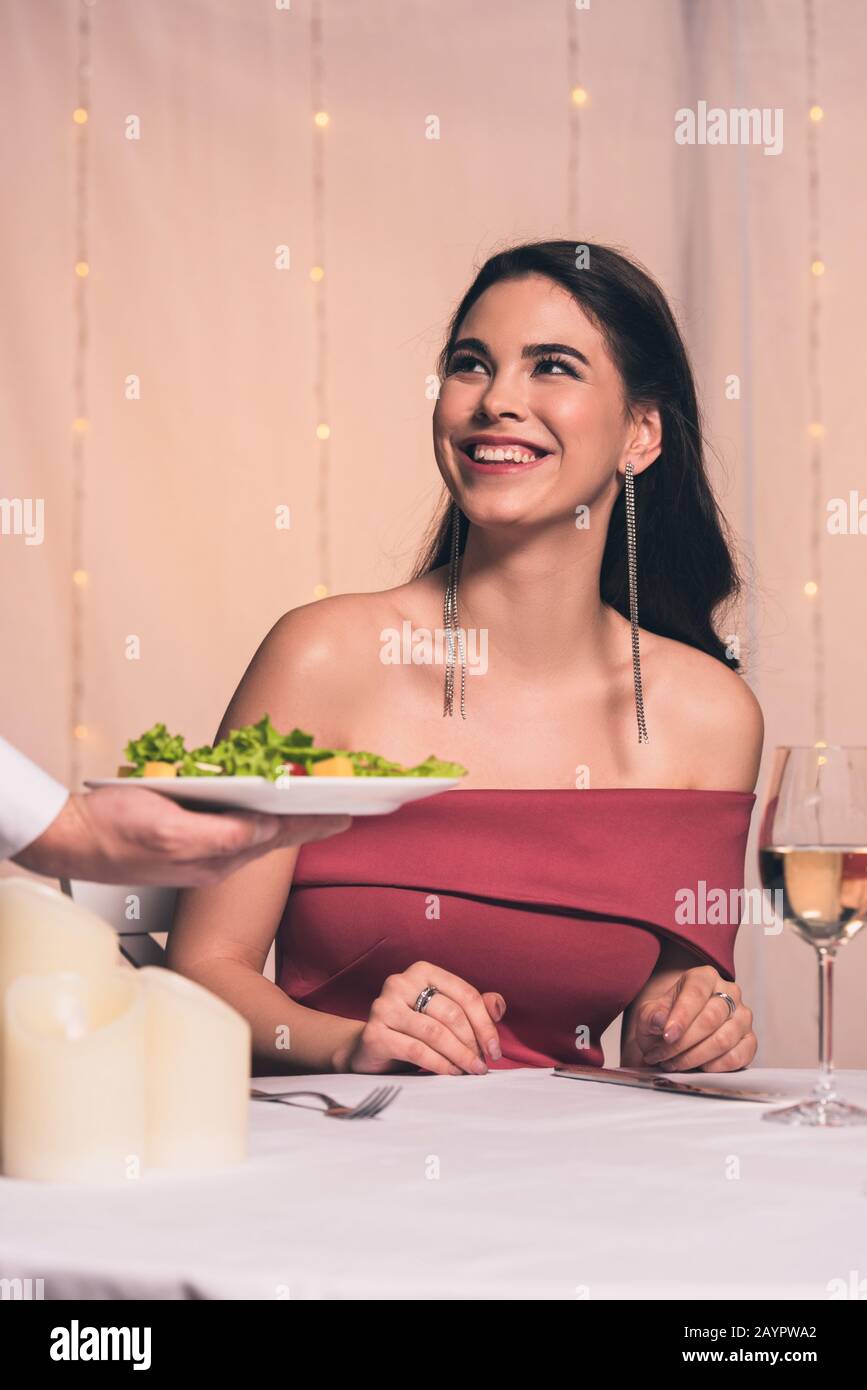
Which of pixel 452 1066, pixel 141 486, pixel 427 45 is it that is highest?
pixel 427 45

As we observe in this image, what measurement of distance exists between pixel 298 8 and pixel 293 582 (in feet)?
4.12

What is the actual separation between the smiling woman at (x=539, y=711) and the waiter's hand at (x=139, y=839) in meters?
0.48

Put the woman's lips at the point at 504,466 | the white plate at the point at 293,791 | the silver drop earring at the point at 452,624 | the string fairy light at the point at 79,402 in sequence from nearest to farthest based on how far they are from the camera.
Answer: the white plate at the point at 293,791 < the woman's lips at the point at 504,466 < the silver drop earring at the point at 452,624 < the string fairy light at the point at 79,402

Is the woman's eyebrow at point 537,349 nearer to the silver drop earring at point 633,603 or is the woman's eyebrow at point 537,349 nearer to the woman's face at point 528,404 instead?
the woman's face at point 528,404

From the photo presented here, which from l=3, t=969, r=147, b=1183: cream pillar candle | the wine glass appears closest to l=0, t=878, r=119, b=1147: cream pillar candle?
l=3, t=969, r=147, b=1183: cream pillar candle

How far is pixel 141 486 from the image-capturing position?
10.9 ft

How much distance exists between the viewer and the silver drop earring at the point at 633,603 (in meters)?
2.05

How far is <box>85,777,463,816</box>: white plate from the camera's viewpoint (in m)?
0.99

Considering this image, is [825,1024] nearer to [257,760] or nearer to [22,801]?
[257,760]

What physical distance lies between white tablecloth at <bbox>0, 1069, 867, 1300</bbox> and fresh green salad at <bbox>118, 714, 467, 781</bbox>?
229 mm

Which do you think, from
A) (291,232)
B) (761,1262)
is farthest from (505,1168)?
(291,232)

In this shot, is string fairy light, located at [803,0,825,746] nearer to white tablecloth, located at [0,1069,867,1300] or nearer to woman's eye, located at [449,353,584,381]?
woman's eye, located at [449,353,584,381]

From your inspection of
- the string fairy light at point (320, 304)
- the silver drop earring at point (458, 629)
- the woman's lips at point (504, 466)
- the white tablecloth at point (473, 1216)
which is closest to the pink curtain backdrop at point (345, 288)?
the string fairy light at point (320, 304)

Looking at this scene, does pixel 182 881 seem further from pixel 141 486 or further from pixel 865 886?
pixel 141 486
